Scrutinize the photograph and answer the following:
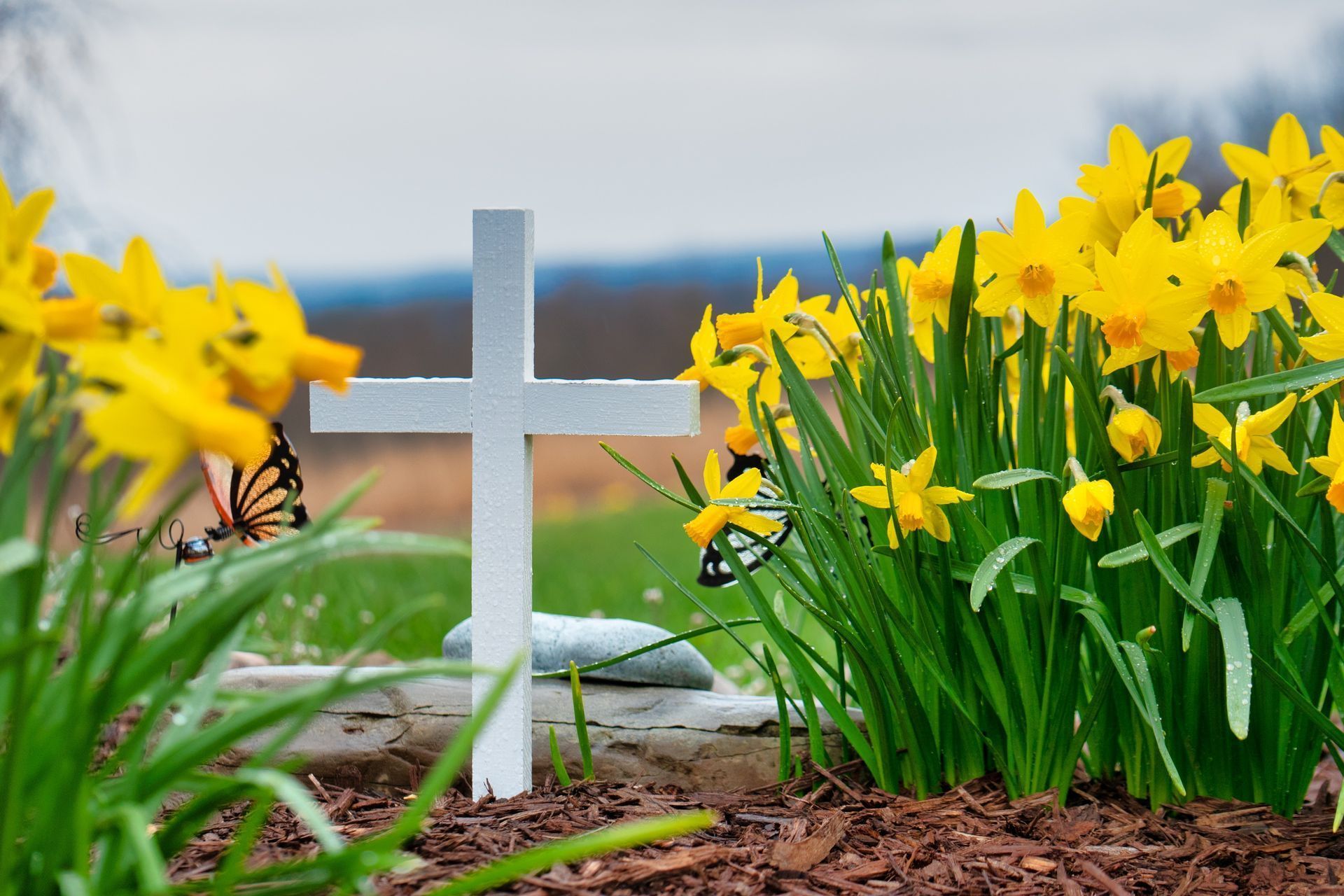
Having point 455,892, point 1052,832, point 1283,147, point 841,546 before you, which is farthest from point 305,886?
point 1283,147

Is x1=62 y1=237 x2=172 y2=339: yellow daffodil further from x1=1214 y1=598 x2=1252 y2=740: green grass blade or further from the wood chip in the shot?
x1=1214 y1=598 x2=1252 y2=740: green grass blade

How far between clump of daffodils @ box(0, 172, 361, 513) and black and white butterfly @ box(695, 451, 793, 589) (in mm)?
1047

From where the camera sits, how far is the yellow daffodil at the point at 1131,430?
145 centimetres

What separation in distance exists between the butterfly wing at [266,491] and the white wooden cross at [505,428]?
0.64 ft

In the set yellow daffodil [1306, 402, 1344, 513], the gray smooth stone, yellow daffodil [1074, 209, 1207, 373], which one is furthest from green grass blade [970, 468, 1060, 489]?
the gray smooth stone

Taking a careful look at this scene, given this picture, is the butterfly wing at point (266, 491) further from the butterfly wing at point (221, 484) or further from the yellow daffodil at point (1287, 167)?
the yellow daffodil at point (1287, 167)

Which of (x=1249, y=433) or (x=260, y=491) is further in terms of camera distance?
(x=260, y=491)

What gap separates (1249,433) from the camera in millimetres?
1411

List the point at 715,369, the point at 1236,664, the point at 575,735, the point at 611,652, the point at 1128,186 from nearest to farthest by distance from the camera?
the point at 1236,664 < the point at 1128,186 < the point at 715,369 < the point at 575,735 < the point at 611,652

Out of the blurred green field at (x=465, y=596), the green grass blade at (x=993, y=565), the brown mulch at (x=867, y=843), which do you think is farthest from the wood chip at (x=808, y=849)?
the blurred green field at (x=465, y=596)

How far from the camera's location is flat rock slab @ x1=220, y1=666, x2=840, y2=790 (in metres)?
1.94

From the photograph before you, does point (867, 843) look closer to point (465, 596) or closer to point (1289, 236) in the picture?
point (1289, 236)

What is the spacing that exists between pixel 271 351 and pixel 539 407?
0.99 meters

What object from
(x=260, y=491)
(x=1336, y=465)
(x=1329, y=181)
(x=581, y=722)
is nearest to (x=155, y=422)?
(x=581, y=722)
